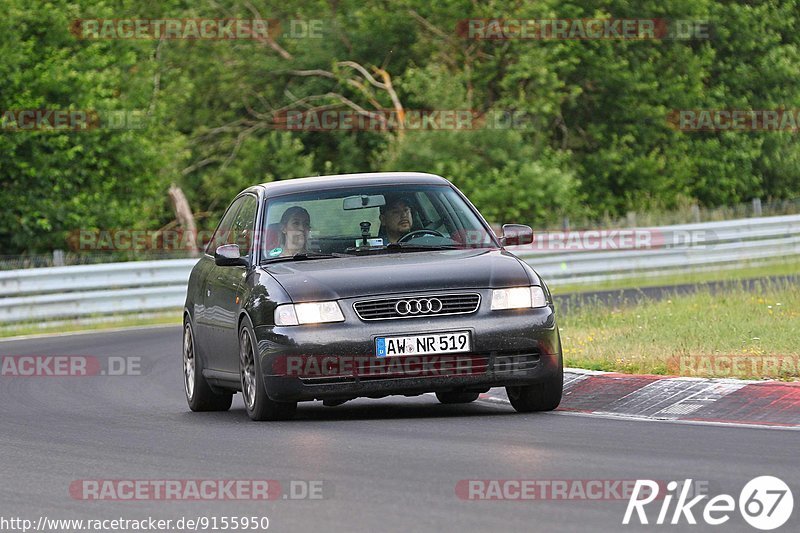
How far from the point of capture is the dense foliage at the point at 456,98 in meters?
37.5

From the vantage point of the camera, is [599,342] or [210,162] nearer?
[599,342]

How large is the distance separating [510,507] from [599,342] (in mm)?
8203

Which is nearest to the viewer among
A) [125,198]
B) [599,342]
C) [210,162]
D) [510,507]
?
[510,507]

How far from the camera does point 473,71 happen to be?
41.4 meters

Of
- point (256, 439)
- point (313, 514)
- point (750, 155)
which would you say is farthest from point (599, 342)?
point (750, 155)

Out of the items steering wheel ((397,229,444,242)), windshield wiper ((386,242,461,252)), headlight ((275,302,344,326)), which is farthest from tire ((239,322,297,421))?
steering wheel ((397,229,444,242))

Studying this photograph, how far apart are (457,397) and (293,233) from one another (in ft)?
6.25

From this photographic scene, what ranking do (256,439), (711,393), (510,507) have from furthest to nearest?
(711,393), (256,439), (510,507)

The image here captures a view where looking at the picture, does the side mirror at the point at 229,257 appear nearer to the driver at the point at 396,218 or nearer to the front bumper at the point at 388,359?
the driver at the point at 396,218

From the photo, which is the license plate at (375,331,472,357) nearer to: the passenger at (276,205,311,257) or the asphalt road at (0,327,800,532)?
the asphalt road at (0,327,800,532)

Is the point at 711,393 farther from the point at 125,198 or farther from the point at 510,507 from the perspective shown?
the point at 125,198

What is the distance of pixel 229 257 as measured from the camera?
12445mm

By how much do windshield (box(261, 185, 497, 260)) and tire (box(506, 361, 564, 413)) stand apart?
44.7 inches

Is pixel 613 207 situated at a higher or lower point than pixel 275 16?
lower
